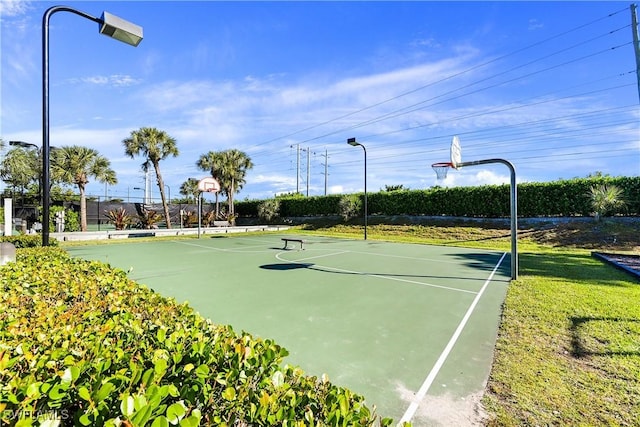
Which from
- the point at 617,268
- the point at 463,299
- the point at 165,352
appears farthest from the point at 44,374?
the point at 617,268

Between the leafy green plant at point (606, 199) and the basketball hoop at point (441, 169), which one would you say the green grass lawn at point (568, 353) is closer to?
the basketball hoop at point (441, 169)

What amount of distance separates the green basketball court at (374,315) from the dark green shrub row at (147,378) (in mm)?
1441

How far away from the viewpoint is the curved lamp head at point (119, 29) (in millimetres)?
5031

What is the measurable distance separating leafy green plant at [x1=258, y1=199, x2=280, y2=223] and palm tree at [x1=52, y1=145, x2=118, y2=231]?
15083mm

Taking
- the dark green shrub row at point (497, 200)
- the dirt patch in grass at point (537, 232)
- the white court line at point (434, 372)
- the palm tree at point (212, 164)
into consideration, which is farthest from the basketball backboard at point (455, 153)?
the palm tree at point (212, 164)

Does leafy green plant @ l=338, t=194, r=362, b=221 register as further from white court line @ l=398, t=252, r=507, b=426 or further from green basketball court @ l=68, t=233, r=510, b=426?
white court line @ l=398, t=252, r=507, b=426

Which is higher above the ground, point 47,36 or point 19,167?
point 19,167

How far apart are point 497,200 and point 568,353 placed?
1875 cm

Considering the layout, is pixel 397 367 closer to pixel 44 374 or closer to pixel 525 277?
pixel 44 374

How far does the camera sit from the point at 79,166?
20312mm

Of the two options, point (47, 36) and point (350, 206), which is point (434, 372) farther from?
point (350, 206)

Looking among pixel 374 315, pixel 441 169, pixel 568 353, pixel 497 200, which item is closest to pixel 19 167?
pixel 441 169

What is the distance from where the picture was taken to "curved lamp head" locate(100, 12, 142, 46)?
16.5 ft

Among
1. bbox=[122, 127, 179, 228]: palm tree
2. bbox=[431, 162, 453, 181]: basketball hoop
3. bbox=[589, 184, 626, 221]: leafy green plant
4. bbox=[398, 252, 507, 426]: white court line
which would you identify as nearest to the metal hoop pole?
bbox=[431, 162, 453, 181]: basketball hoop
